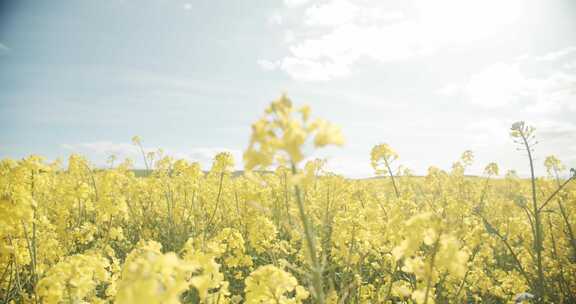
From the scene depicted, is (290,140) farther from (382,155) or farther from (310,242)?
(382,155)

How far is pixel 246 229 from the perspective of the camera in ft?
22.1

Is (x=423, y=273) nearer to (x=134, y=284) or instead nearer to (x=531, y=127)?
(x=134, y=284)

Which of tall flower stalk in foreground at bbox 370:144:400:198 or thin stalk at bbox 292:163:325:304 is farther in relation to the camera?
tall flower stalk in foreground at bbox 370:144:400:198

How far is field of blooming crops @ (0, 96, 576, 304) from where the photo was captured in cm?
159

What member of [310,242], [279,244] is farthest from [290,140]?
[279,244]

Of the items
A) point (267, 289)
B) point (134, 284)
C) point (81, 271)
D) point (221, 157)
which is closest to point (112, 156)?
point (221, 157)

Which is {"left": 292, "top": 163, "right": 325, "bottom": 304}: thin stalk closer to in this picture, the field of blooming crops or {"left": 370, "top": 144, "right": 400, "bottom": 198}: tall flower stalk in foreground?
the field of blooming crops

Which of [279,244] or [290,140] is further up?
[290,140]

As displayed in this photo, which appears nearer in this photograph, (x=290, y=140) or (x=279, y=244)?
(x=290, y=140)

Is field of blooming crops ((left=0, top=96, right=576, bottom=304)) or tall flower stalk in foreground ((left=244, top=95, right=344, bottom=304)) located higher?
tall flower stalk in foreground ((left=244, top=95, right=344, bottom=304))

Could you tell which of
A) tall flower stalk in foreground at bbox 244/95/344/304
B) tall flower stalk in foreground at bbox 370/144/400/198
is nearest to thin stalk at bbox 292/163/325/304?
tall flower stalk in foreground at bbox 244/95/344/304

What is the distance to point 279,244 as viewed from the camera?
16.2 feet

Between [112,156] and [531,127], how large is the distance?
11.4 m

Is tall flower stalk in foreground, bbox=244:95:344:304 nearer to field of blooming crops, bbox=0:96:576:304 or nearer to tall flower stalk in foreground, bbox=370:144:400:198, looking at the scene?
field of blooming crops, bbox=0:96:576:304
